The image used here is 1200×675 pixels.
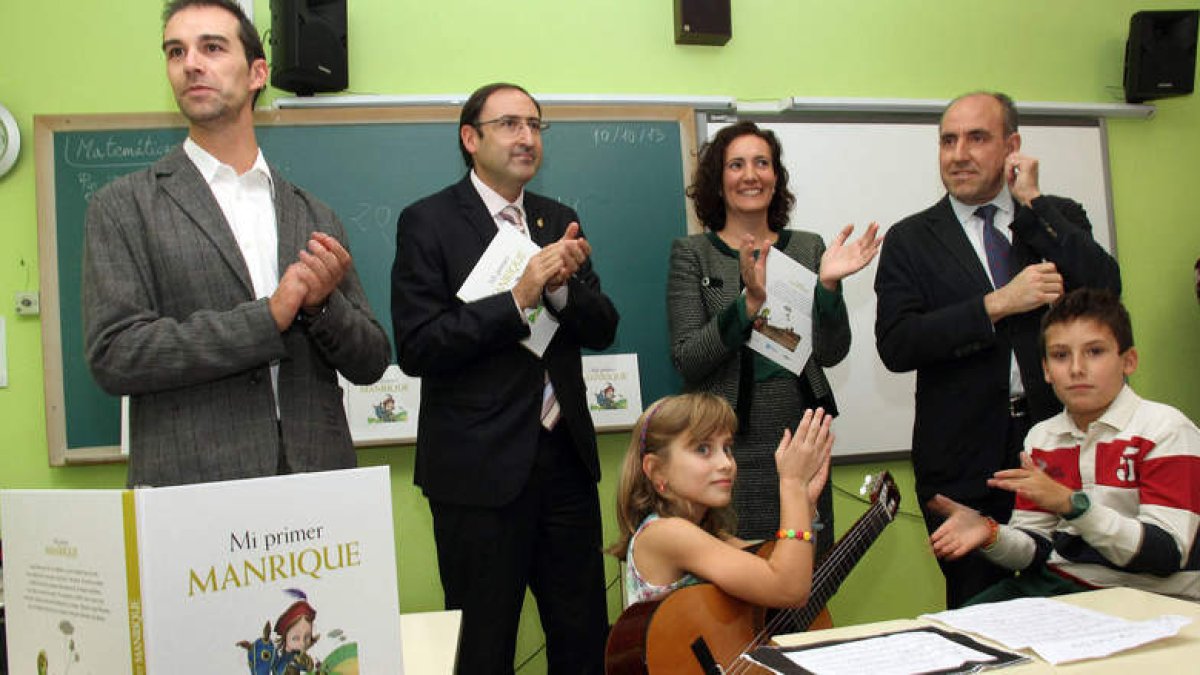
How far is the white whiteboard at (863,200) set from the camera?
11.5 feet

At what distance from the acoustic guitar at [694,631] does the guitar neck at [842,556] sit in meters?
0.02

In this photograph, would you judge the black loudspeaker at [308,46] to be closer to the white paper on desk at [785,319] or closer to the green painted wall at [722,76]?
the green painted wall at [722,76]

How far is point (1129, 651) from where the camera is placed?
3.91 ft

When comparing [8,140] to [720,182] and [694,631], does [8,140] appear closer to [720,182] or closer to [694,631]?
[720,182]

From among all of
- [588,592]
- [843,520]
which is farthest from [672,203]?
[588,592]

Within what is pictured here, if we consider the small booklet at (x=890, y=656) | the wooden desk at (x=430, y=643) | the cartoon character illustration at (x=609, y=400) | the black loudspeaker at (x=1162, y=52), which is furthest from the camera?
the black loudspeaker at (x=1162, y=52)

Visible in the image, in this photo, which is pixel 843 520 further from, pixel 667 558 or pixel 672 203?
pixel 667 558

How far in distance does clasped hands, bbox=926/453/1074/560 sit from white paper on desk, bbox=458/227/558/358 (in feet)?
3.18

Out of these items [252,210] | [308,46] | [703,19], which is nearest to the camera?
[252,210]

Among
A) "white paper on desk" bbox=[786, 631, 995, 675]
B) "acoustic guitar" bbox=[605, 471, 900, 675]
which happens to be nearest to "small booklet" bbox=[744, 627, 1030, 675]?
"white paper on desk" bbox=[786, 631, 995, 675]

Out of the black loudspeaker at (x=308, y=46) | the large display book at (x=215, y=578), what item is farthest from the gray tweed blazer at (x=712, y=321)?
the large display book at (x=215, y=578)

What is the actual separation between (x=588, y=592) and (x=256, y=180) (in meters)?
1.23

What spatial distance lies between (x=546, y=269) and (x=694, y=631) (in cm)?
87

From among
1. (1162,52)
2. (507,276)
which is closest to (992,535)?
(507,276)
